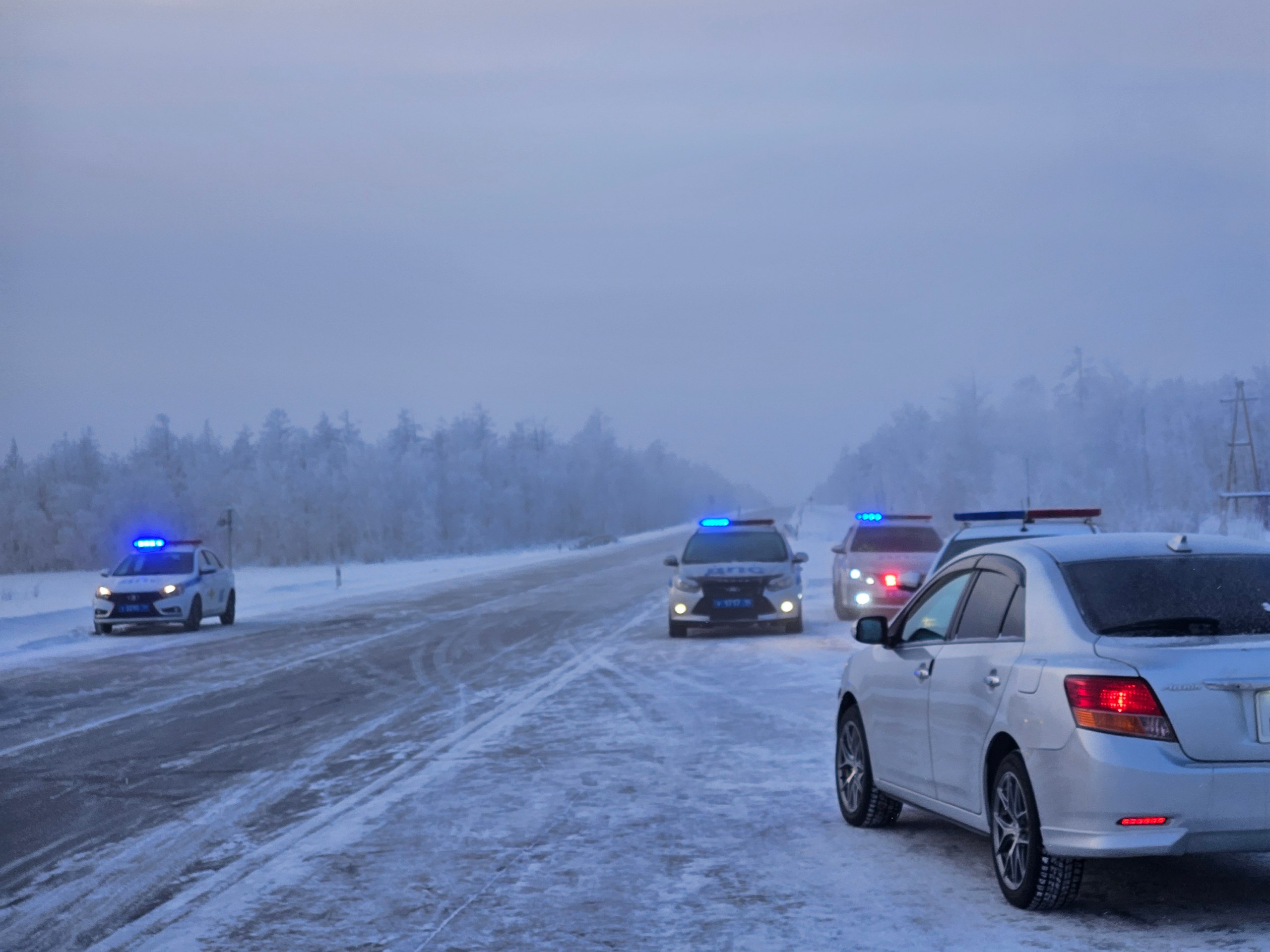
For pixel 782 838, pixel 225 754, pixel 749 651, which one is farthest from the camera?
pixel 749 651

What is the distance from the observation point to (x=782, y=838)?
305 inches

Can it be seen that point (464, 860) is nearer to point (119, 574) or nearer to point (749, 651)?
point (749, 651)

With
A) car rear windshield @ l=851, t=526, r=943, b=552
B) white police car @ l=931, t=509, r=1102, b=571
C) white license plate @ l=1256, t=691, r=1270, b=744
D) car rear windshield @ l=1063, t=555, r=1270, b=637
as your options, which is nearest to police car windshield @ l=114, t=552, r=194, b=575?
car rear windshield @ l=851, t=526, r=943, b=552

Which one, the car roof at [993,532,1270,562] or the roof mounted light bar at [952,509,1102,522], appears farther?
the roof mounted light bar at [952,509,1102,522]

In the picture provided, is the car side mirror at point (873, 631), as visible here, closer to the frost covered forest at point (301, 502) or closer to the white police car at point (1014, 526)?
the white police car at point (1014, 526)

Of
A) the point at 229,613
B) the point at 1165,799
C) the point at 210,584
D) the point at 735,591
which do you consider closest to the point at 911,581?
the point at 735,591

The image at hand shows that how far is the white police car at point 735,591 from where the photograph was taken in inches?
859

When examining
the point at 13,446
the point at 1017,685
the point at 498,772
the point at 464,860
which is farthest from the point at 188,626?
the point at 13,446

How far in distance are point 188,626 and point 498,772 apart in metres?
17.6

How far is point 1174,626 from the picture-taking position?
233 inches

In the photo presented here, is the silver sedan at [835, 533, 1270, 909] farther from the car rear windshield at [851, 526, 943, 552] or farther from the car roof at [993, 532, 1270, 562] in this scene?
the car rear windshield at [851, 526, 943, 552]

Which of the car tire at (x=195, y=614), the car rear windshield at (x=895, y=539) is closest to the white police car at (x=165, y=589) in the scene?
the car tire at (x=195, y=614)

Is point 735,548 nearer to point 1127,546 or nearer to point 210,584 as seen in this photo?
point 210,584

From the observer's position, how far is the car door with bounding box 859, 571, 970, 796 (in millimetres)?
7180
